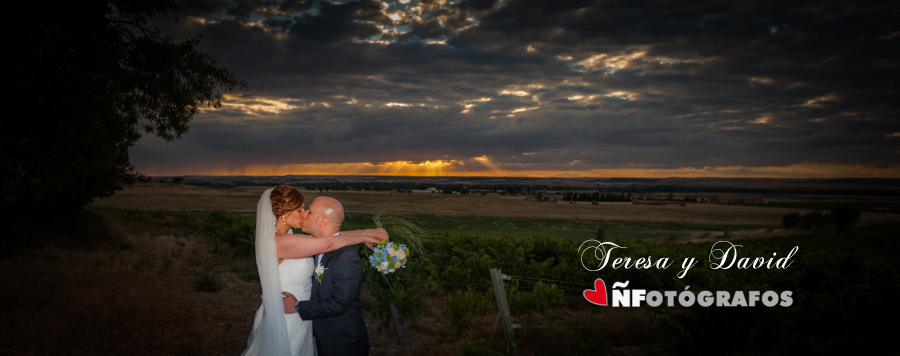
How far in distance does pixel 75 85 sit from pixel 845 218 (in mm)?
55044

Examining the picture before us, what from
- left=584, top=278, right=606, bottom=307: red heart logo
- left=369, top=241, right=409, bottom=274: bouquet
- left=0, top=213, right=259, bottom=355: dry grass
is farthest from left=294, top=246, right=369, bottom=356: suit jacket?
left=584, top=278, right=606, bottom=307: red heart logo

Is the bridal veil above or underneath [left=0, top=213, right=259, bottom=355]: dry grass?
above

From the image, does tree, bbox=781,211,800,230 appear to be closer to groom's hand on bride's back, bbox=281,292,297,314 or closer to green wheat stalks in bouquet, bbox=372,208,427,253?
green wheat stalks in bouquet, bbox=372,208,427,253

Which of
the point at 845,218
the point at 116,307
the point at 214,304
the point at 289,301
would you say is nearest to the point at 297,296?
the point at 289,301

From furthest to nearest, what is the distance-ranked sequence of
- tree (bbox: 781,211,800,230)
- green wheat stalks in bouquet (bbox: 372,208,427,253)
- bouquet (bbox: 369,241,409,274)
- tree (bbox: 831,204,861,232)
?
tree (bbox: 781,211,800,230), tree (bbox: 831,204,861,232), green wheat stalks in bouquet (bbox: 372,208,427,253), bouquet (bbox: 369,241,409,274)

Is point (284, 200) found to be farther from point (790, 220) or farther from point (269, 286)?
point (790, 220)

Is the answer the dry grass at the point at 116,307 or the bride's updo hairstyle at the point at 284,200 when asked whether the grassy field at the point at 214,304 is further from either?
the bride's updo hairstyle at the point at 284,200

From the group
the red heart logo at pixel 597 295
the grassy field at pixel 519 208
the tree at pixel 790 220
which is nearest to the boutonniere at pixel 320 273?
the red heart logo at pixel 597 295

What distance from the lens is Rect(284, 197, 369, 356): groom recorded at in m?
2.87

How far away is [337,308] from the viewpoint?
285 centimetres

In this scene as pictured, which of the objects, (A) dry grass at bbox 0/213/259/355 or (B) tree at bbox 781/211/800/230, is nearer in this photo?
(A) dry grass at bbox 0/213/259/355

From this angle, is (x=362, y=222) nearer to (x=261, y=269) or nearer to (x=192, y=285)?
(x=261, y=269)

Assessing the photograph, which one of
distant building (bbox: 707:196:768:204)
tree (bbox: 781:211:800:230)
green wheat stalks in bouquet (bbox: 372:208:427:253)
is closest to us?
green wheat stalks in bouquet (bbox: 372:208:427:253)

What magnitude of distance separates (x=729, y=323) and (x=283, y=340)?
4.66 metres
